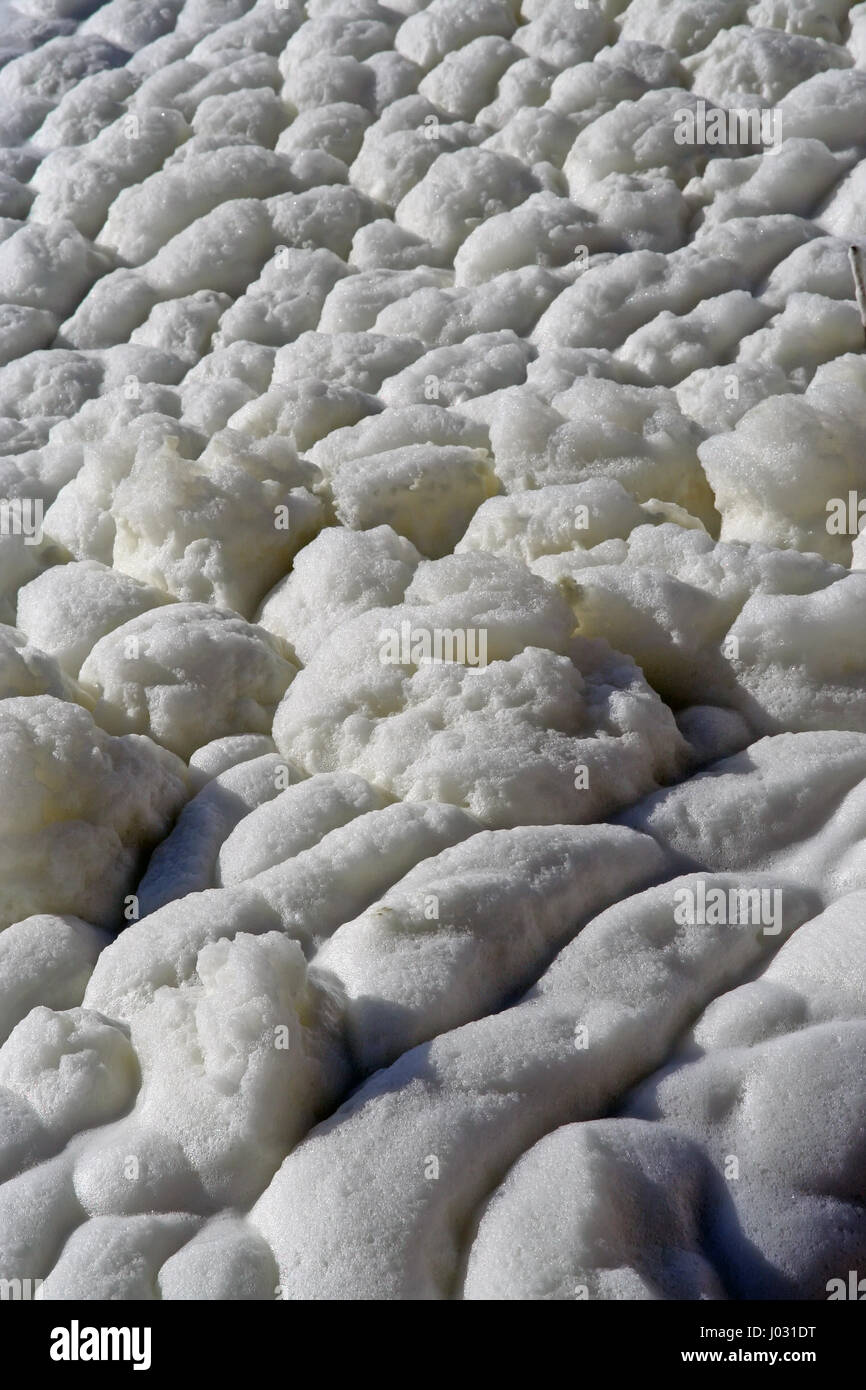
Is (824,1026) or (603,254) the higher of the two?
(603,254)

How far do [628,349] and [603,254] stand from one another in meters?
0.27

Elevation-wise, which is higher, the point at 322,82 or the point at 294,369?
the point at 322,82

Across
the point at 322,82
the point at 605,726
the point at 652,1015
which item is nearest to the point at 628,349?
the point at 605,726

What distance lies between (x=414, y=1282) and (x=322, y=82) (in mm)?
2379

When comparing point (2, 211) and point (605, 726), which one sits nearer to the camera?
point (605, 726)

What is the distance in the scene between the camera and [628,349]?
6.95ft

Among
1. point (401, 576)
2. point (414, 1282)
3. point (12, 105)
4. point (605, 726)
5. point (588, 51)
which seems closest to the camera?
point (414, 1282)

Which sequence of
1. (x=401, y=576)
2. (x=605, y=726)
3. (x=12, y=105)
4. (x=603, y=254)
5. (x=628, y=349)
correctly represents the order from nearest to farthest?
(x=605, y=726) → (x=401, y=576) → (x=628, y=349) → (x=603, y=254) → (x=12, y=105)

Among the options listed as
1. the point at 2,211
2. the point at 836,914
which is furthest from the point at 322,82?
the point at 836,914

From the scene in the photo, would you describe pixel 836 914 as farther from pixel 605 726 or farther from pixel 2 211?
pixel 2 211

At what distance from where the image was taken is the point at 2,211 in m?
2.64

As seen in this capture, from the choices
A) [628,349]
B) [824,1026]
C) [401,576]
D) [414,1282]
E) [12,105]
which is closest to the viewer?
[414,1282]

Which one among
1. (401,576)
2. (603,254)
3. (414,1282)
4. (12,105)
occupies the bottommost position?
(414,1282)

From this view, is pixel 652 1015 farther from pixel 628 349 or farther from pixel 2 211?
pixel 2 211
